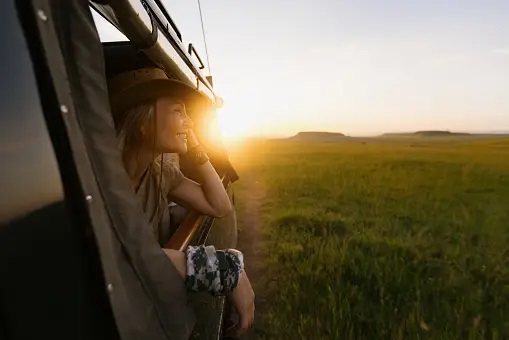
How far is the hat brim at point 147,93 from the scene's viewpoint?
7.62 feet

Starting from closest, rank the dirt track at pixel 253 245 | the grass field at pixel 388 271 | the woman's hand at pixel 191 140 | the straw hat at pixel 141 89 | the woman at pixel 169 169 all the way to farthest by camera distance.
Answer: the woman at pixel 169 169
the straw hat at pixel 141 89
the woman's hand at pixel 191 140
the grass field at pixel 388 271
the dirt track at pixel 253 245

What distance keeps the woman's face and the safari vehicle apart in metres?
0.76

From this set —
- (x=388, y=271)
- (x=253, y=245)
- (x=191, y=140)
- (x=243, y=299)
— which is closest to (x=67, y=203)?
(x=243, y=299)

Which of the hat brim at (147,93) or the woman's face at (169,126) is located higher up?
the hat brim at (147,93)

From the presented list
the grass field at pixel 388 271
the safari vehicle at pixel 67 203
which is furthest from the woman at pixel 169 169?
the grass field at pixel 388 271

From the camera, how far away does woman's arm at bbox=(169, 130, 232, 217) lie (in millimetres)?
2965

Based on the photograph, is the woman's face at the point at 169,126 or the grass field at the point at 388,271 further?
the grass field at the point at 388,271

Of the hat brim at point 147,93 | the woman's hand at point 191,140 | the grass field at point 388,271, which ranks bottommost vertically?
the grass field at point 388,271

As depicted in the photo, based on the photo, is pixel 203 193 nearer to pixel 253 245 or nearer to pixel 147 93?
pixel 147 93

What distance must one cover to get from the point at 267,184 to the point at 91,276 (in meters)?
15.0

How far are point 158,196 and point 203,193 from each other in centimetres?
39

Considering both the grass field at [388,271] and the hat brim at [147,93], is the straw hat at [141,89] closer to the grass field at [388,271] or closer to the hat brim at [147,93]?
the hat brim at [147,93]

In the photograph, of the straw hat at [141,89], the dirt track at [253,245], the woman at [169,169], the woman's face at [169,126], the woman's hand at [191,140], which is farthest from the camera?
the dirt track at [253,245]

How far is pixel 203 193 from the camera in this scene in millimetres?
3057
